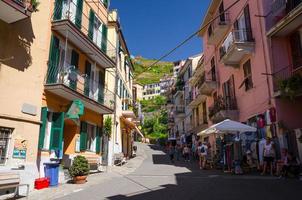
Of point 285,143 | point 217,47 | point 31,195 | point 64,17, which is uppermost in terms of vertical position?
point 217,47

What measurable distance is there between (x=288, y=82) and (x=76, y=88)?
1105 centimetres

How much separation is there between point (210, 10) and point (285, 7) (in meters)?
11.9

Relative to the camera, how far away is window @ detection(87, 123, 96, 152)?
19.5 m

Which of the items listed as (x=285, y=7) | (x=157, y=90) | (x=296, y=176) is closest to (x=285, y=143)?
(x=296, y=176)

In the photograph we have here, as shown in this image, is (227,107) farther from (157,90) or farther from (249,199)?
(157,90)

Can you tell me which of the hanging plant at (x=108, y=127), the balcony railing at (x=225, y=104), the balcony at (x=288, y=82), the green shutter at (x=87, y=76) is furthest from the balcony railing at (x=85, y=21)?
the balcony at (x=288, y=82)

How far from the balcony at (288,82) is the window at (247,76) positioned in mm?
3315

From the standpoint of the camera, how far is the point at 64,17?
15727mm

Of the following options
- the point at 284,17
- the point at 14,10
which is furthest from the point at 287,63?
the point at 14,10

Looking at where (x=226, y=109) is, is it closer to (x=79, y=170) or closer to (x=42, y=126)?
(x=79, y=170)

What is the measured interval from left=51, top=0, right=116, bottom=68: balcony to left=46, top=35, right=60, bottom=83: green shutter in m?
0.63

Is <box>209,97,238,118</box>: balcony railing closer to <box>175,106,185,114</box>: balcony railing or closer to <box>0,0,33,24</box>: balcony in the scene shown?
<box>0,0,33,24</box>: balcony

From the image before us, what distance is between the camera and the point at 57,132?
14.2 metres

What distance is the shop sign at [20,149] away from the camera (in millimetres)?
11537
